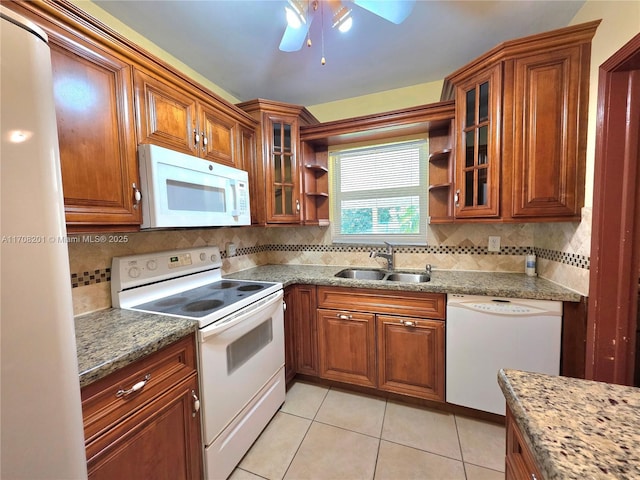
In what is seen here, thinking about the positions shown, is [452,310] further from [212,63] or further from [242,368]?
[212,63]

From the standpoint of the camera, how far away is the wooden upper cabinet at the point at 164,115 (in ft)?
4.21

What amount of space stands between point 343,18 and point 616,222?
5.25 feet

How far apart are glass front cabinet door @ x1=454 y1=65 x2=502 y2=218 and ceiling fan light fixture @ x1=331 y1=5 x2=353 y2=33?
3.13 feet

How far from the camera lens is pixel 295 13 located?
A: 1189 millimetres

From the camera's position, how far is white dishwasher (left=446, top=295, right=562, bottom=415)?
1.51m

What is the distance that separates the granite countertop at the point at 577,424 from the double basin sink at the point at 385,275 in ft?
4.42

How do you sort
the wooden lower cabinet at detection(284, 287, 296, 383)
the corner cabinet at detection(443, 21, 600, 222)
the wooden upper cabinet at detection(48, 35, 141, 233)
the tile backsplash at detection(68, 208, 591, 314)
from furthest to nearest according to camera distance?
the wooden lower cabinet at detection(284, 287, 296, 383), the corner cabinet at detection(443, 21, 600, 222), the tile backsplash at detection(68, 208, 591, 314), the wooden upper cabinet at detection(48, 35, 141, 233)

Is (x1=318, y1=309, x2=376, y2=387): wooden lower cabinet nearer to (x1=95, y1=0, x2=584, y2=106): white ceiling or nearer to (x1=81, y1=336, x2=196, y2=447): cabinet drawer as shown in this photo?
(x1=81, y1=336, x2=196, y2=447): cabinet drawer

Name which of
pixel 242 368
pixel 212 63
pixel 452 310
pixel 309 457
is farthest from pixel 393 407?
pixel 212 63

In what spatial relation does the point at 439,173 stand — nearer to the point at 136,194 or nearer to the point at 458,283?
the point at 458,283

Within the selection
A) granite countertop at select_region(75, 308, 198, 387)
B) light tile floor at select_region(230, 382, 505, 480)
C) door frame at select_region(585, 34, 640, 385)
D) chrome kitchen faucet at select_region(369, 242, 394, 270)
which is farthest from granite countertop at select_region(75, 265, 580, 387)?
light tile floor at select_region(230, 382, 505, 480)

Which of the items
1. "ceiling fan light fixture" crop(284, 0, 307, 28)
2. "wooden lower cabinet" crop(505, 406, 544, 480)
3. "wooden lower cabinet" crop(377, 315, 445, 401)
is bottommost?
"wooden lower cabinet" crop(377, 315, 445, 401)

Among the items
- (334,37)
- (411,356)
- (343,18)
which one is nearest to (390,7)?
(343,18)

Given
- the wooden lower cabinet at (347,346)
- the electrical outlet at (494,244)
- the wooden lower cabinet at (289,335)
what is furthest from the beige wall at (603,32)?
the wooden lower cabinet at (289,335)
